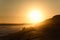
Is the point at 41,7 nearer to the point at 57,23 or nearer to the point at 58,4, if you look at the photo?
the point at 58,4

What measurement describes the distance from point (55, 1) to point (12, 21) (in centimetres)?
71

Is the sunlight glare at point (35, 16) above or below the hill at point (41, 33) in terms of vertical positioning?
above

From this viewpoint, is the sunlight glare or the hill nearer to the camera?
the hill

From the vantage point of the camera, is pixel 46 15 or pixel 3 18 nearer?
pixel 3 18

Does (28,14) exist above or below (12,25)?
above

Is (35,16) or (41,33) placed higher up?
(35,16)

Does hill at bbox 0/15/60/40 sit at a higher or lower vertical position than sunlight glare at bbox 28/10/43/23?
lower

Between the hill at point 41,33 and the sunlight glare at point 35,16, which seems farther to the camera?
the sunlight glare at point 35,16

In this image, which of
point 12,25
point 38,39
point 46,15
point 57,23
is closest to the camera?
point 38,39

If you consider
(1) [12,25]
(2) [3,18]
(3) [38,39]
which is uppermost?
(2) [3,18]

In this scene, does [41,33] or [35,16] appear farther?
[35,16]

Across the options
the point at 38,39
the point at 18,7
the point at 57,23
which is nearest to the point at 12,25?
the point at 18,7

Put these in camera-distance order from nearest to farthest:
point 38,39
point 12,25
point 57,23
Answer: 1. point 38,39
2. point 57,23
3. point 12,25

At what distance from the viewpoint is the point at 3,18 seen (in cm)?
169
